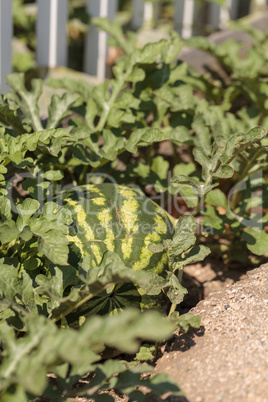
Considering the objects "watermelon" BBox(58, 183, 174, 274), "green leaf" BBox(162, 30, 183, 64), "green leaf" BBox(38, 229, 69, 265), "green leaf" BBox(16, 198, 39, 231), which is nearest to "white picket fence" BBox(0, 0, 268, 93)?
"green leaf" BBox(162, 30, 183, 64)

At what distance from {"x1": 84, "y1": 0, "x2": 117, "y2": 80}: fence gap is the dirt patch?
248cm

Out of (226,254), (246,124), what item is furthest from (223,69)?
(226,254)

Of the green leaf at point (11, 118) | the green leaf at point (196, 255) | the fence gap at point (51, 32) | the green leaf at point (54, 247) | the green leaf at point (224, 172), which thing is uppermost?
the fence gap at point (51, 32)

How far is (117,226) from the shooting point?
2.33 meters

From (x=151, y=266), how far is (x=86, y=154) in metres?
0.71

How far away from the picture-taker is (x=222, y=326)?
203 cm

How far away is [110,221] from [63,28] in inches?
76.5

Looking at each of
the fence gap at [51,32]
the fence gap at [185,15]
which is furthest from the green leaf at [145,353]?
the fence gap at [185,15]

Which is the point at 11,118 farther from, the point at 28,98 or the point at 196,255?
the point at 196,255

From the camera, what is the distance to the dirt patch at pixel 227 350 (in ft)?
5.72

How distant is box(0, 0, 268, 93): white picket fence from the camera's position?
3.25 m

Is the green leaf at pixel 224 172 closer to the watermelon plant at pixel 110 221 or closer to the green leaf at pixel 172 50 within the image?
the watermelon plant at pixel 110 221

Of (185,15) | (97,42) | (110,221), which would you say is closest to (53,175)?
(110,221)

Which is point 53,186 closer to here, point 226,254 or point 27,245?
point 27,245
